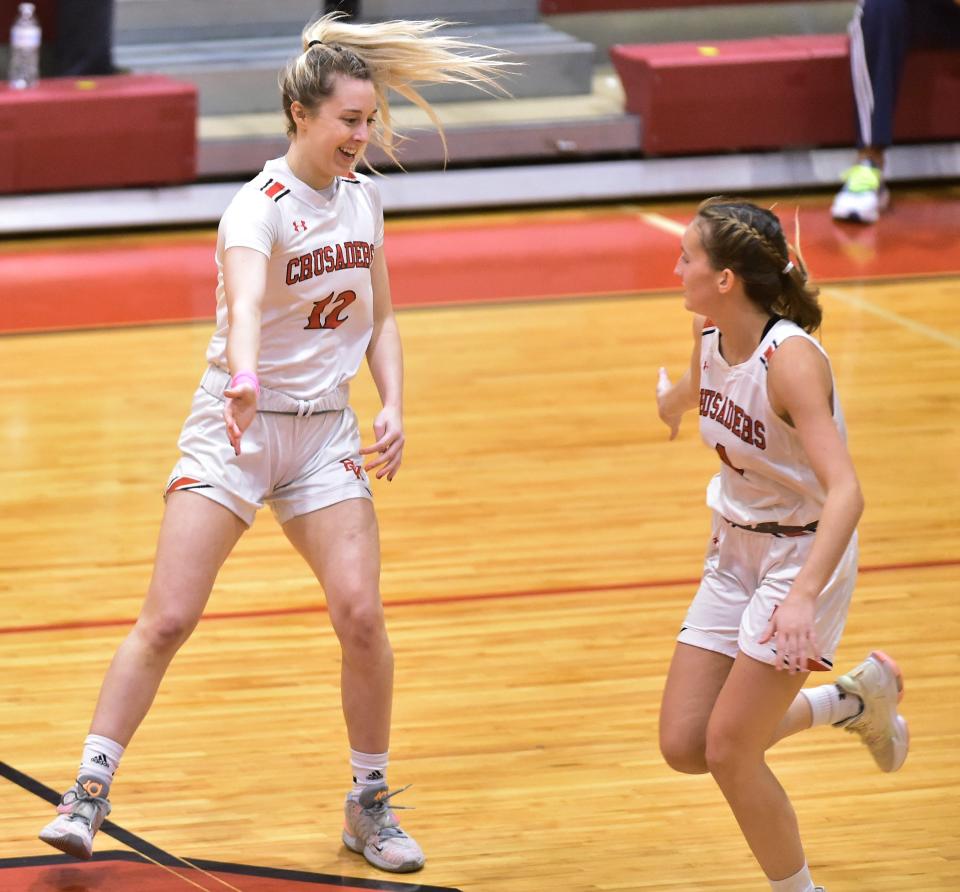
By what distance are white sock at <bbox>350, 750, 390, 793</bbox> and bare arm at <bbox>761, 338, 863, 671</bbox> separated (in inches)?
34.6

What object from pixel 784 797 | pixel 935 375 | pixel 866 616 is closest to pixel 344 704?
pixel 784 797

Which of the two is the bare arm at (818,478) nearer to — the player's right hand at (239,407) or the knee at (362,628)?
the knee at (362,628)

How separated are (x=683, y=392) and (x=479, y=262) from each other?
188 inches

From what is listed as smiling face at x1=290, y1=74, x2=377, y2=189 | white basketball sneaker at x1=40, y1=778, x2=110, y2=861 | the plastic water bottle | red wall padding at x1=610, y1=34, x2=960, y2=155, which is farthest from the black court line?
red wall padding at x1=610, y1=34, x2=960, y2=155

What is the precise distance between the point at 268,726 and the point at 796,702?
123 centimetres

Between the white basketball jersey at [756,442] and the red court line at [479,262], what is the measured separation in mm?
4359

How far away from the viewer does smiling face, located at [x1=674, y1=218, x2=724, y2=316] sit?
9.77 ft

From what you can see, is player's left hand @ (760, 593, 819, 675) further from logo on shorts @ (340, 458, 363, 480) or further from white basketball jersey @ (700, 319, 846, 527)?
logo on shorts @ (340, 458, 363, 480)

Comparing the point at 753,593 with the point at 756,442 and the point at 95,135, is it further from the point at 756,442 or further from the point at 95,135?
the point at 95,135

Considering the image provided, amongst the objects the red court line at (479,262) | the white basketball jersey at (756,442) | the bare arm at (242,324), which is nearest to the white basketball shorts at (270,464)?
the bare arm at (242,324)

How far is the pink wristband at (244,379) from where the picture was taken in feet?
9.46

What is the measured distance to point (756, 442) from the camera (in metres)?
2.98

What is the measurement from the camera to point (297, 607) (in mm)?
4570

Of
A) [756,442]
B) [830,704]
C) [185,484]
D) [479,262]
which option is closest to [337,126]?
[185,484]
